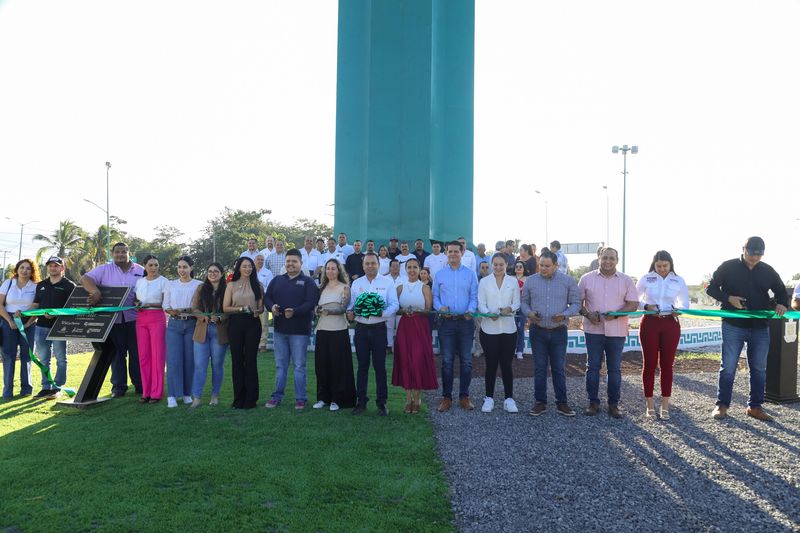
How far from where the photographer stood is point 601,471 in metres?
4.80

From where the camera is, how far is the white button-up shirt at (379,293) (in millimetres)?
6832

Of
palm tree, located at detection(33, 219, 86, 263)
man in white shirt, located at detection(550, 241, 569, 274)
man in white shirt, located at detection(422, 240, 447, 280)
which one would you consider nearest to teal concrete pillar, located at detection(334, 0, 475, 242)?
man in white shirt, located at detection(422, 240, 447, 280)

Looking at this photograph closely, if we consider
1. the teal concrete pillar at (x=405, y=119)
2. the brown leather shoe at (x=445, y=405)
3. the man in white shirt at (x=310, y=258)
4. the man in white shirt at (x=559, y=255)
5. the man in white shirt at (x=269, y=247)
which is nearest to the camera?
the brown leather shoe at (x=445, y=405)

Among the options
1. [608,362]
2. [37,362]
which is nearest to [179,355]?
[37,362]

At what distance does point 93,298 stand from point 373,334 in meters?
3.90

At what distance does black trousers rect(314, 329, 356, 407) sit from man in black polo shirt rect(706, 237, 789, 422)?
4468 mm

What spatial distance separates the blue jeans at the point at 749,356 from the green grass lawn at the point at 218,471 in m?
3.64

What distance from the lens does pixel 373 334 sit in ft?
22.6

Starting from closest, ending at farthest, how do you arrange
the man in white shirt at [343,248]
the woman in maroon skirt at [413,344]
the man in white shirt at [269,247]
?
the woman in maroon skirt at [413,344]
the man in white shirt at [269,247]
the man in white shirt at [343,248]

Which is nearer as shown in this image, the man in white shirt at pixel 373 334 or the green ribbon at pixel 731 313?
the green ribbon at pixel 731 313

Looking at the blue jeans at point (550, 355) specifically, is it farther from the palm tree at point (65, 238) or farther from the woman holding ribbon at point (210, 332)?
the palm tree at point (65, 238)

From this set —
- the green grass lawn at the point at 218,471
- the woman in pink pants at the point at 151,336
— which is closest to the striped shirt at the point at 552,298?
the green grass lawn at the point at 218,471

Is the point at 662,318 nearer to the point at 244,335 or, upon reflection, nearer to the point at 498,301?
the point at 498,301

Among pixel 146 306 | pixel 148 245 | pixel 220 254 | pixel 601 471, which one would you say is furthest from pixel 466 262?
pixel 148 245
